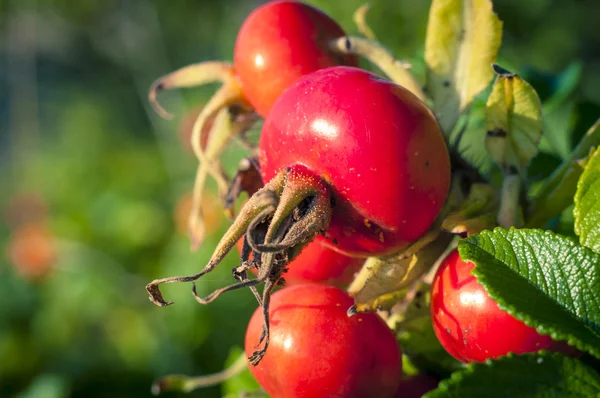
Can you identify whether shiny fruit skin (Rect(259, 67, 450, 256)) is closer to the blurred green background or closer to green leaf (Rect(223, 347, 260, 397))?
the blurred green background

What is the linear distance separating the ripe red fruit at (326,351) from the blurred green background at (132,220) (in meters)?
0.20

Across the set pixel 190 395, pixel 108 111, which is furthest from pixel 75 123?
pixel 190 395

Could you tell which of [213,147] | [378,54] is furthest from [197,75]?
[378,54]

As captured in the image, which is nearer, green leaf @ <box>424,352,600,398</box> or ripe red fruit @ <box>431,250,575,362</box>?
green leaf @ <box>424,352,600,398</box>

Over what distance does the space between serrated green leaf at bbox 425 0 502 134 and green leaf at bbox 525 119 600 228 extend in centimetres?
16

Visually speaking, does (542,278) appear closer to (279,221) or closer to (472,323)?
(472,323)

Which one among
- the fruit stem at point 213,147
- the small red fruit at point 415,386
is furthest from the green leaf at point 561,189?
the fruit stem at point 213,147

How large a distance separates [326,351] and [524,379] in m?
0.26

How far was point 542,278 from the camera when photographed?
2.25 ft

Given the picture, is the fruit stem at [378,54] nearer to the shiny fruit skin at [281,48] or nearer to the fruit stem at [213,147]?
the shiny fruit skin at [281,48]

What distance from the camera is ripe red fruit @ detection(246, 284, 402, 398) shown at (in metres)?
0.80

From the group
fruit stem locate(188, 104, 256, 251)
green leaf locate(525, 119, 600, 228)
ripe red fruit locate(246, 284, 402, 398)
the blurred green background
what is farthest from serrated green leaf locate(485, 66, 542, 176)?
fruit stem locate(188, 104, 256, 251)

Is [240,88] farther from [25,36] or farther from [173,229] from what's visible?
[25,36]

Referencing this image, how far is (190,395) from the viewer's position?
2.94 metres
